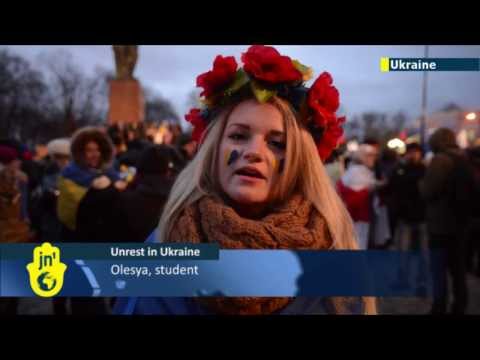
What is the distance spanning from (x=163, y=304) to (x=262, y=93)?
0.95 m

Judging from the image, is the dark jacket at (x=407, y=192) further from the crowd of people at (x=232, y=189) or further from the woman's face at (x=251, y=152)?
the woman's face at (x=251, y=152)

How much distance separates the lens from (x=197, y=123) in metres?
1.94

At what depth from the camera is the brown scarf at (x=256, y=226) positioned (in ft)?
6.02

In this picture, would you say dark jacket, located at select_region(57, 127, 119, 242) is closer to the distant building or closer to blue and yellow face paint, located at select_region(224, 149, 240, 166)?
blue and yellow face paint, located at select_region(224, 149, 240, 166)

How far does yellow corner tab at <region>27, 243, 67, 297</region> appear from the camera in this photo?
2.12 metres

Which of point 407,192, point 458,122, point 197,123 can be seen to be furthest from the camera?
point 407,192

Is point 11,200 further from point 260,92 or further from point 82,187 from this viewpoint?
point 260,92

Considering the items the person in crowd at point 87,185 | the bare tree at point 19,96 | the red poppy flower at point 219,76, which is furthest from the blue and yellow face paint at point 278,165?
the bare tree at point 19,96

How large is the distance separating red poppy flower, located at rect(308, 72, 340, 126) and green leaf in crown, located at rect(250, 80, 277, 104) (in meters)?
0.14

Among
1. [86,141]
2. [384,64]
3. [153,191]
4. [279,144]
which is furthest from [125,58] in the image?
[384,64]

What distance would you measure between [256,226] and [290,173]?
23 centimetres

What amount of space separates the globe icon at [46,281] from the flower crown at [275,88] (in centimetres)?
92

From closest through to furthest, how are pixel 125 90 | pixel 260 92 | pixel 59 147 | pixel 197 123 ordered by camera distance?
pixel 260 92 < pixel 197 123 < pixel 59 147 < pixel 125 90

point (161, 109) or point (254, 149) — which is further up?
point (161, 109)
